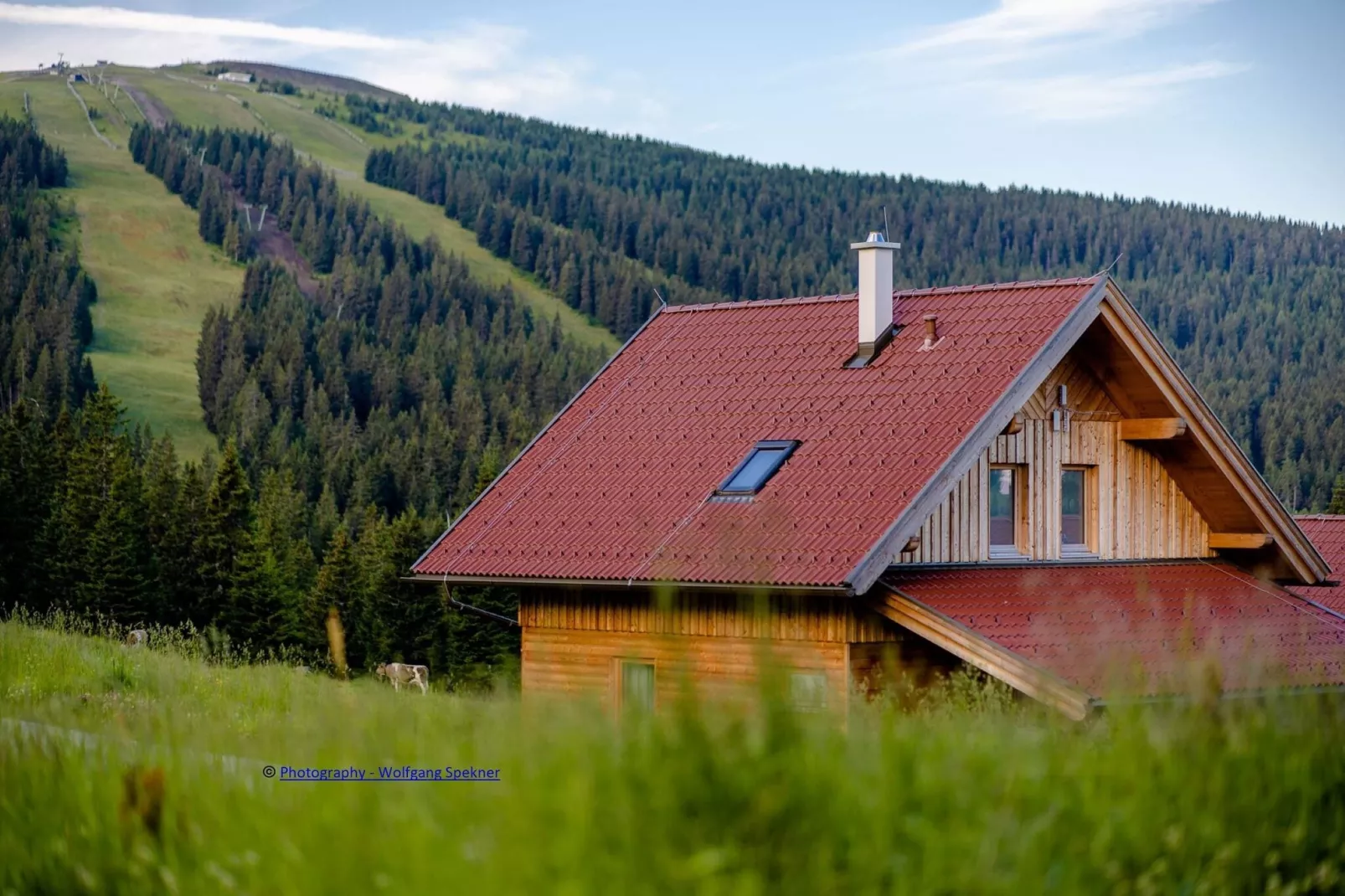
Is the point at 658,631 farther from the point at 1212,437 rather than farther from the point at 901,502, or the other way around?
the point at 1212,437

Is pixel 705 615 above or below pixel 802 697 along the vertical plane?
below

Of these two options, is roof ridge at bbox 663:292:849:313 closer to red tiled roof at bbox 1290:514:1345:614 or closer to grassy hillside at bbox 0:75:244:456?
red tiled roof at bbox 1290:514:1345:614

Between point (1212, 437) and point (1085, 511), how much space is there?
6.59 feet

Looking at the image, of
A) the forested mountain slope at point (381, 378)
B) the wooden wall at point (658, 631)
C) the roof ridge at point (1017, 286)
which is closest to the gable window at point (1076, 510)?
the roof ridge at point (1017, 286)

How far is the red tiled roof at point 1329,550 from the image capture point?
29.1m

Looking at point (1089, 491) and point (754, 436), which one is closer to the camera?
point (754, 436)

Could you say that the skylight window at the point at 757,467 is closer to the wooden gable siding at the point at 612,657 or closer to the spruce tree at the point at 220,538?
the wooden gable siding at the point at 612,657

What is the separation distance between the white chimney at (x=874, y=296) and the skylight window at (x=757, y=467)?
193cm

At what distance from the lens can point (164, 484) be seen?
83.5m

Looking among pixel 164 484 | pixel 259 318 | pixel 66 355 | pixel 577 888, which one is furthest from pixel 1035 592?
pixel 259 318

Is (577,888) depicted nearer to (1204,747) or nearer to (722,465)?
(1204,747)

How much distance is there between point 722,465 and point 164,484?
67.4m

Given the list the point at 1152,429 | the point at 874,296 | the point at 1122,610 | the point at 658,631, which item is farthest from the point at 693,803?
the point at 1152,429

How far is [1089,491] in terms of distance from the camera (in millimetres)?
22828
